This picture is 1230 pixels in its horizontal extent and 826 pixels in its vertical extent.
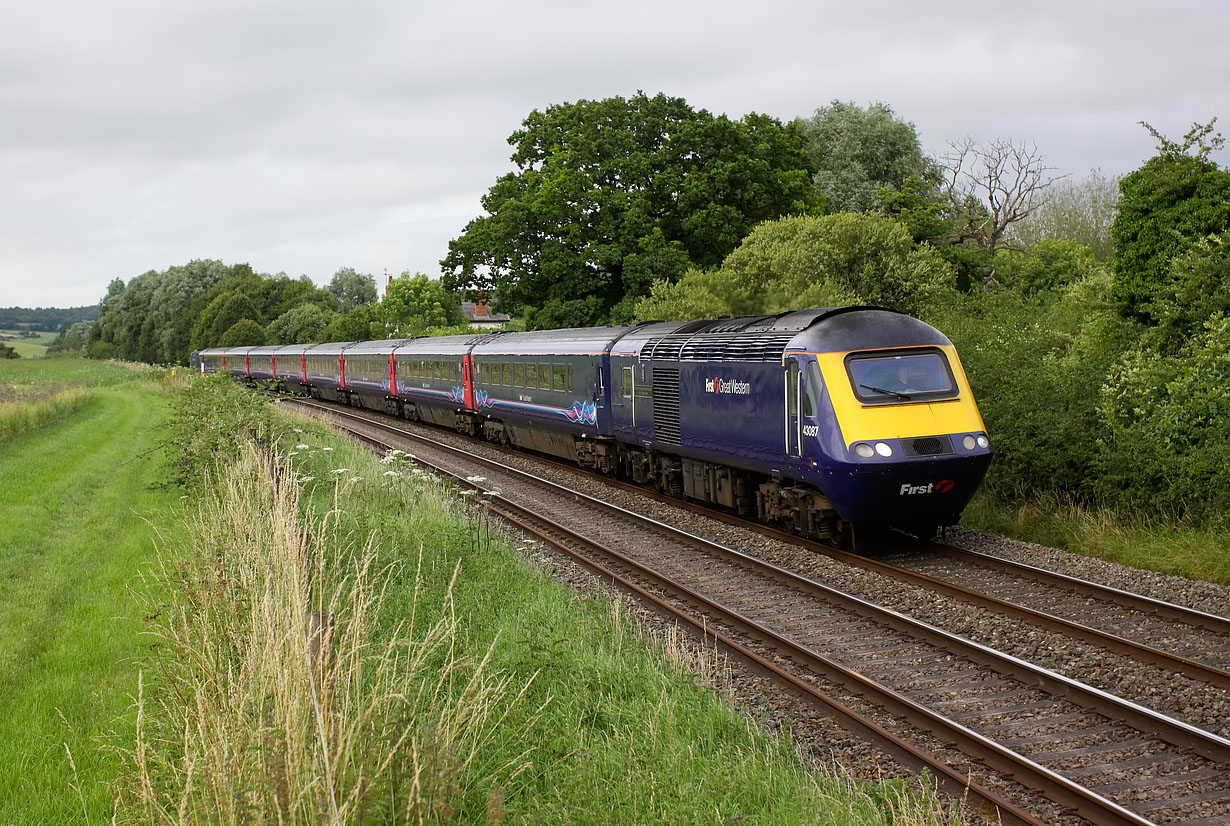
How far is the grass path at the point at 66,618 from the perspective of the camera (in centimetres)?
629

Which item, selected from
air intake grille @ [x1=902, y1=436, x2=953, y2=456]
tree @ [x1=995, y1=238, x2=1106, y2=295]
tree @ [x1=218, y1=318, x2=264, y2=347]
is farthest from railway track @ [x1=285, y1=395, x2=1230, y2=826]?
tree @ [x1=218, y1=318, x2=264, y2=347]

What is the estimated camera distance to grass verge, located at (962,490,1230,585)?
36.0 feet

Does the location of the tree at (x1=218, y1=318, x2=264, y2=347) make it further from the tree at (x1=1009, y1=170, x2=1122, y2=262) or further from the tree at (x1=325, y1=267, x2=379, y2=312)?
the tree at (x1=1009, y1=170, x2=1122, y2=262)

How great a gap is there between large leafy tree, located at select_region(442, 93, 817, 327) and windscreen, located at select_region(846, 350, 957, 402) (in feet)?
86.6

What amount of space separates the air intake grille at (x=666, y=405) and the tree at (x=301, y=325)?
61709 millimetres

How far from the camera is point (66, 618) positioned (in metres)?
9.93

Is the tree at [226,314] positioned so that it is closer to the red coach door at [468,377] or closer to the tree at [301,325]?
the tree at [301,325]

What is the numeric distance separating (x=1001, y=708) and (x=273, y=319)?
94698 millimetres

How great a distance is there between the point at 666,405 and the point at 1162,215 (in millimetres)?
8333

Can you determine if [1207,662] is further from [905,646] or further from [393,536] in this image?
[393,536]

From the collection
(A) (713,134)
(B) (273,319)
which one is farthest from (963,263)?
(B) (273,319)

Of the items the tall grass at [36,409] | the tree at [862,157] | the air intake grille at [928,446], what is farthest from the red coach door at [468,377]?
the tree at [862,157]

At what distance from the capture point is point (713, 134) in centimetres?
4097

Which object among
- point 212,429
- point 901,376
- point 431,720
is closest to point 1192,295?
point 901,376
